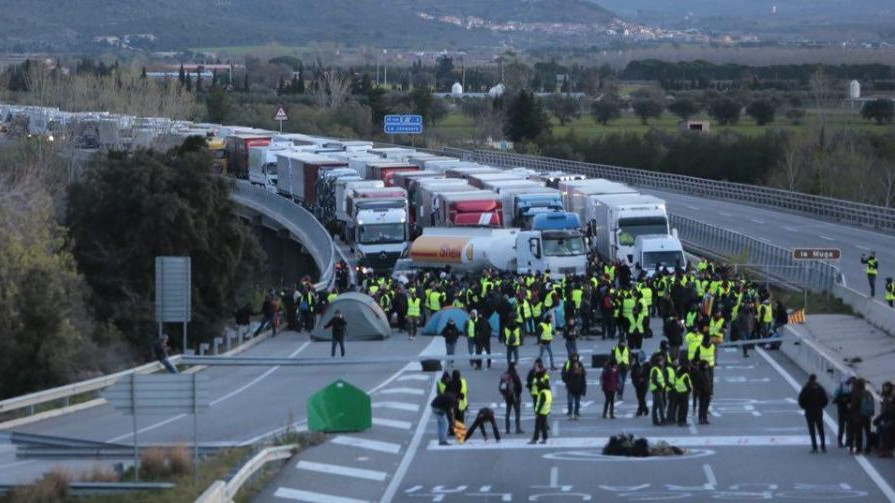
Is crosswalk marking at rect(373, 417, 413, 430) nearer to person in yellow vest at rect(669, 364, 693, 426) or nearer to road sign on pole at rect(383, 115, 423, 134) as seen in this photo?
person in yellow vest at rect(669, 364, 693, 426)

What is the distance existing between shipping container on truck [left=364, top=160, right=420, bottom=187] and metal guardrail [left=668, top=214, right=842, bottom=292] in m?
12.3

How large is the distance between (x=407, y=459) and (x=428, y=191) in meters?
36.7

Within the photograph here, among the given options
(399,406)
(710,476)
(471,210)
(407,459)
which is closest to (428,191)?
(471,210)

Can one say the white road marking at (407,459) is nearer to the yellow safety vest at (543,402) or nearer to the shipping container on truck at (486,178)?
the yellow safety vest at (543,402)

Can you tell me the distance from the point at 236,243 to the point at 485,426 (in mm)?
22712

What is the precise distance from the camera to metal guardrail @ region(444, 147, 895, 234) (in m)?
67.4

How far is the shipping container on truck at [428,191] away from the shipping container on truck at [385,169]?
136 inches

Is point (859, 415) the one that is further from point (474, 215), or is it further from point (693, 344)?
point (474, 215)

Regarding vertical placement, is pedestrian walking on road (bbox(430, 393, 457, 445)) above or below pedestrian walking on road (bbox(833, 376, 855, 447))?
below

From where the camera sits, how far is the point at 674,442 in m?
26.2

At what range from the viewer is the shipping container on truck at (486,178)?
6481 centimetres

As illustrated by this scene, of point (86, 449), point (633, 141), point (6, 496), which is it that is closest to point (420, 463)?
point (86, 449)

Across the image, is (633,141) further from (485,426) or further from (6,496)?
(6,496)

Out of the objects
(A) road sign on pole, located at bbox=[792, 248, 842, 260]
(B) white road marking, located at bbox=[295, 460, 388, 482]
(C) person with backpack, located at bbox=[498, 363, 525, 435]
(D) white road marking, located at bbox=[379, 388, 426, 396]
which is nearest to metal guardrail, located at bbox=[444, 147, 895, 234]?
(A) road sign on pole, located at bbox=[792, 248, 842, 260]
